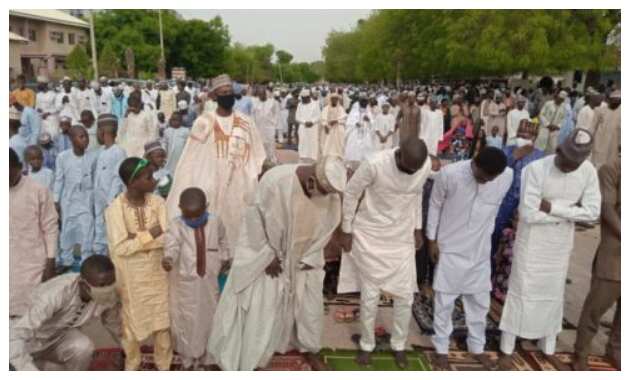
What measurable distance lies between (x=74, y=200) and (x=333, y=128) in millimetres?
7071

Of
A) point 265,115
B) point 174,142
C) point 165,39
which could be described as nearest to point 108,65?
point 165,39

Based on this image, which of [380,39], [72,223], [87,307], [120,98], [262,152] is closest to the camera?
[87,307]

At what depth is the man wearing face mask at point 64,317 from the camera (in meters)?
2.76

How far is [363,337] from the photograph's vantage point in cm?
361

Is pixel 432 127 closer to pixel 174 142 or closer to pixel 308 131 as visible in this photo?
pixel 308 131

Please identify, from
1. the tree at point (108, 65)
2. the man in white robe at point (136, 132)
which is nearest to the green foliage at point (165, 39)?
the tree at point (108, 65)

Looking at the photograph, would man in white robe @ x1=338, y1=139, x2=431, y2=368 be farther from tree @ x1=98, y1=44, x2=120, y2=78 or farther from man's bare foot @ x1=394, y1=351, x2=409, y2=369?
tree @ x1=98, y1=44, x2=120, y2=78

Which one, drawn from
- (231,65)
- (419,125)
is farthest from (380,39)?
(231,65)

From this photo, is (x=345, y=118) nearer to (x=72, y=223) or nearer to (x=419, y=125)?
(x=419, y=125)

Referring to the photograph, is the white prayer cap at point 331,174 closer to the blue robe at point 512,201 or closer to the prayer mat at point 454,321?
the prayer mat at point 454,321

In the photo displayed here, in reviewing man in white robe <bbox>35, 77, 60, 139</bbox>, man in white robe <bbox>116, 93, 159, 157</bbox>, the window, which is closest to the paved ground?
man in white robe <bbox>116, 93, 159, 157</bbox>

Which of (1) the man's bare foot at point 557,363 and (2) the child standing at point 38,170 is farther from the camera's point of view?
(2) the child standing at point 38,170

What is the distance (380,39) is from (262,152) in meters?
25.6

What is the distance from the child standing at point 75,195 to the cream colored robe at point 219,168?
112 centimetres
